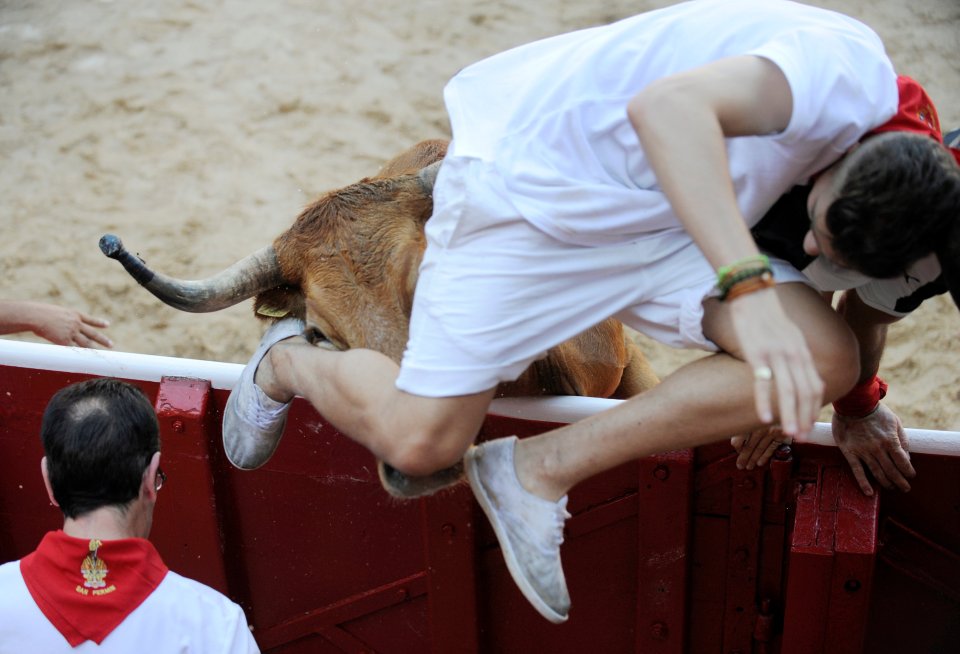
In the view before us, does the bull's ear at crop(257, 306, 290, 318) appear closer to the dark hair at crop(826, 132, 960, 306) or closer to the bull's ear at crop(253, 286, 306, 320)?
the bull's ear at crop(253, 286, 306, 320)

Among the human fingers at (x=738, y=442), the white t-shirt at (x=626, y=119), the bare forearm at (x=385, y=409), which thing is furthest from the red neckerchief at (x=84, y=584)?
the human fingers at (x=738, y=442)

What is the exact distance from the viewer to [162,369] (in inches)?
138

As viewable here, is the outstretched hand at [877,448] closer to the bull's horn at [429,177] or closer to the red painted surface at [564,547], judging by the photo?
the red painted surface at [564,547]

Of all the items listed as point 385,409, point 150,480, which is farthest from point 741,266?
point 150,480

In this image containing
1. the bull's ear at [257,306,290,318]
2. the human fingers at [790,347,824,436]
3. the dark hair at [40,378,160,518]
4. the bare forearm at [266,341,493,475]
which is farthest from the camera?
the bull's ear at [257,306,290,318]

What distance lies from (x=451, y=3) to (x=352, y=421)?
20.5 ft

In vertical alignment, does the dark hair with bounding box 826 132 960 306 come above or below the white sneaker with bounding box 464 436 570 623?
above

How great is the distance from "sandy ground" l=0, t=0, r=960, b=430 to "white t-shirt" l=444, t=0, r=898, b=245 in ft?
10.3

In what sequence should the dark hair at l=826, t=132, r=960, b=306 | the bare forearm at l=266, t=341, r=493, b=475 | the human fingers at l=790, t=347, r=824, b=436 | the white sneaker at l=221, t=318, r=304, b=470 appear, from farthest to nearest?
the white sneaker at l=221, t=318, r=304, b=470, the bare forearm at l=266, t=341, r=493, b=475, the dark hair at l=826, t=132, r=960, b=306, the human fingers at l=790, t=347, r=824, b=436

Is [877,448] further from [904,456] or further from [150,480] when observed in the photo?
[150,480]

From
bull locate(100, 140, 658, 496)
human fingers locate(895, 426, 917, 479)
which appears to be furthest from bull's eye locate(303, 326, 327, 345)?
human fingers locate(895, 426, 917, 479)

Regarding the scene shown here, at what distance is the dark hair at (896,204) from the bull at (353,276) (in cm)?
120

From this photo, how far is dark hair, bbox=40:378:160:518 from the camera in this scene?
2541mm

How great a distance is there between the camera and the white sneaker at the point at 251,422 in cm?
305
